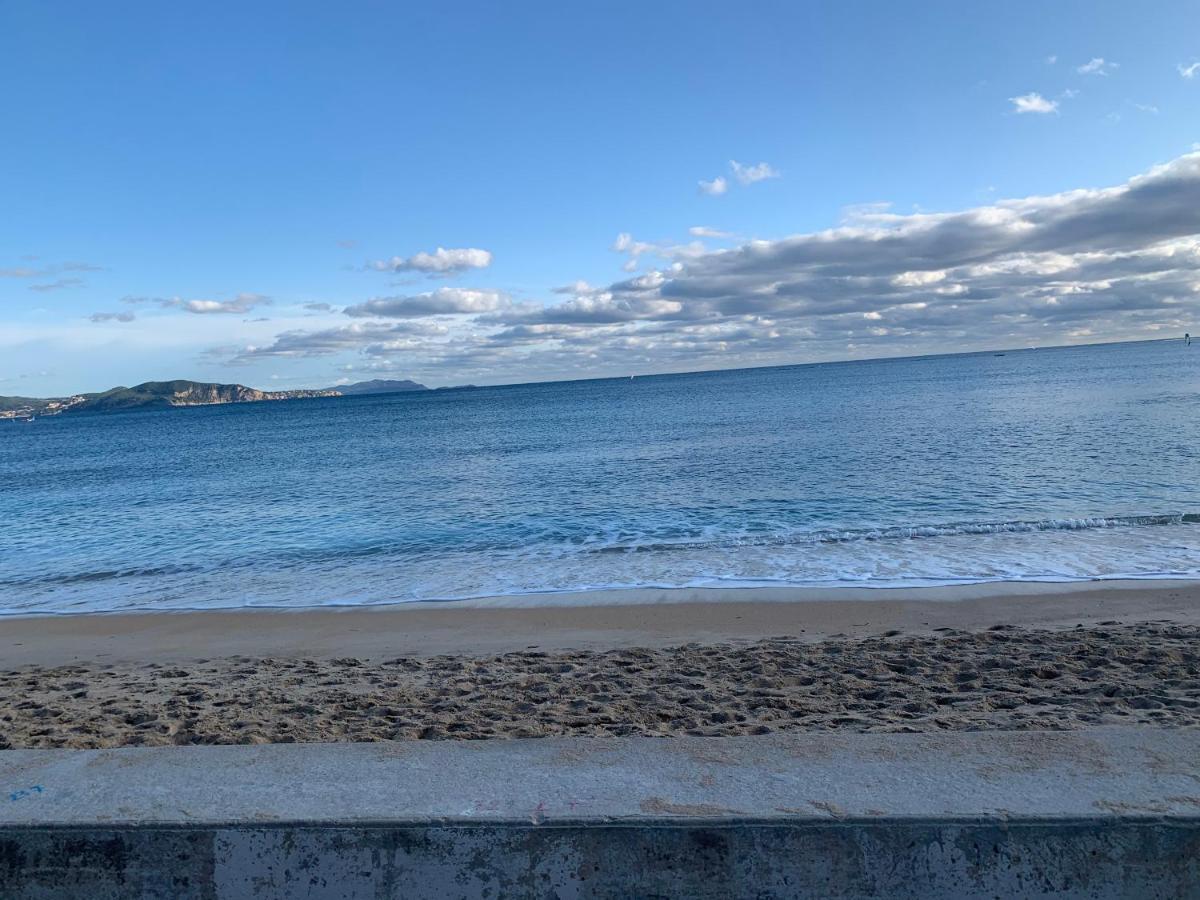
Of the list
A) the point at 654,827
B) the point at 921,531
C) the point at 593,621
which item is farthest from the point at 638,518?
the point at 654,827

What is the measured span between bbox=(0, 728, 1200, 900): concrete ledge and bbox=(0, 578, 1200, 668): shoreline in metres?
5.71

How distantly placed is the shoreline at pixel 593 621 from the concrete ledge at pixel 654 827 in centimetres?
571

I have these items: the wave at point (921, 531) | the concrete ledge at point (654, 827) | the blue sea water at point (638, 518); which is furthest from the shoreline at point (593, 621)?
the concrete ledge at point (654, 827)

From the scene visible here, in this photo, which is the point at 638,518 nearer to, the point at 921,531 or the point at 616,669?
the point at 921,531

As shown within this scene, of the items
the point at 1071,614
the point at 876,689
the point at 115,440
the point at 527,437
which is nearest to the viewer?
the point at 876,689

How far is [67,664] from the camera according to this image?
1027 centimetres

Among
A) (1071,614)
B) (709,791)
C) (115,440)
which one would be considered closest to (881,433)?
(1071,614)

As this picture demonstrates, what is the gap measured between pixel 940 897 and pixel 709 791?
951 mm

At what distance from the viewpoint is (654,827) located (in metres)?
3.34

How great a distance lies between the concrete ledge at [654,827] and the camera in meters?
3.21

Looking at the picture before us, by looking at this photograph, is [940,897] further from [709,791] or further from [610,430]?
[610,430]

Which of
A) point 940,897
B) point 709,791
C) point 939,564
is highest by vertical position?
point 709,791

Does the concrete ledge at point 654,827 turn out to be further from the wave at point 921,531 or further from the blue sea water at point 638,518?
the wave at point 921,531

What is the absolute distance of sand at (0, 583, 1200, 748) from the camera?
20.6ft
